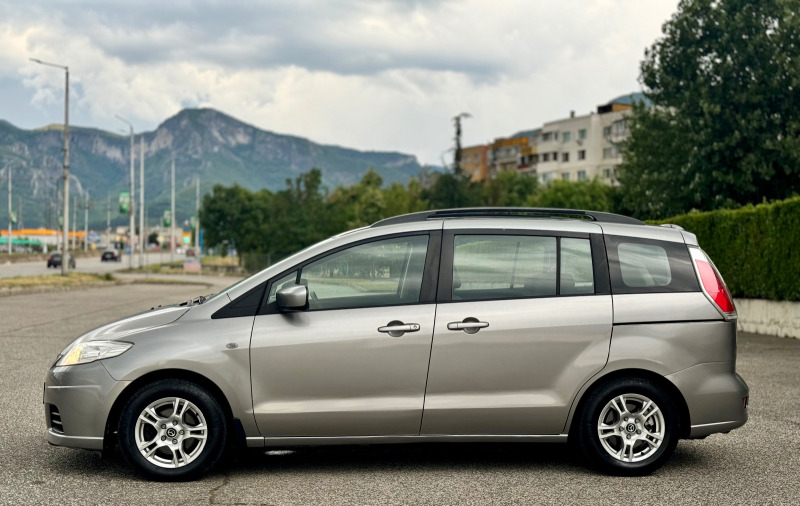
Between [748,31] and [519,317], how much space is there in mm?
33642

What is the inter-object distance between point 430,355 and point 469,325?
32 centimetres

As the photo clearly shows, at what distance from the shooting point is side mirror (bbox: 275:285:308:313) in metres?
6.30

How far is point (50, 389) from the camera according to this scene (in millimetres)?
6531

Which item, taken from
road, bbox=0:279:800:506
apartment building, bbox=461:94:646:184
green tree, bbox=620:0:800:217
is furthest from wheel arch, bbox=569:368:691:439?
apartment building, bbox=461:94:646:184

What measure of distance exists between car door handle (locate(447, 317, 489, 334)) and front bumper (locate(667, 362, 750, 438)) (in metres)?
1.30

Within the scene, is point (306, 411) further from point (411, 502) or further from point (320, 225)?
point (320, 225)

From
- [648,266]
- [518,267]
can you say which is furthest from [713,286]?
[518,267]

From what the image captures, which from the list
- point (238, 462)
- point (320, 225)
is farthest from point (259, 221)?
point (238, 462)

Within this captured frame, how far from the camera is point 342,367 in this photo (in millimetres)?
6410

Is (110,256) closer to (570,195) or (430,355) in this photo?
(570,195)

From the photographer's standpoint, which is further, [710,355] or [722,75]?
[722,75]

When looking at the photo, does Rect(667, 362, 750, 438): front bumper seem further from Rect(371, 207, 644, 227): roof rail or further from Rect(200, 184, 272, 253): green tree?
Rect(200, 184, 272, 253): green tree

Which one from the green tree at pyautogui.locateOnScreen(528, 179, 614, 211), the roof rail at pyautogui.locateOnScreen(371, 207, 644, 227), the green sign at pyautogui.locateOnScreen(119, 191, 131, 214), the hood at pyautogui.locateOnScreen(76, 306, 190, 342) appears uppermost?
the green tree at pyautogui.locateOnScreen(528, 179, 614, 211)

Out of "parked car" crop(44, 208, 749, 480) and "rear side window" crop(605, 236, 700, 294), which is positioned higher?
"rear side window" crop(605, 236, 700, 294)
